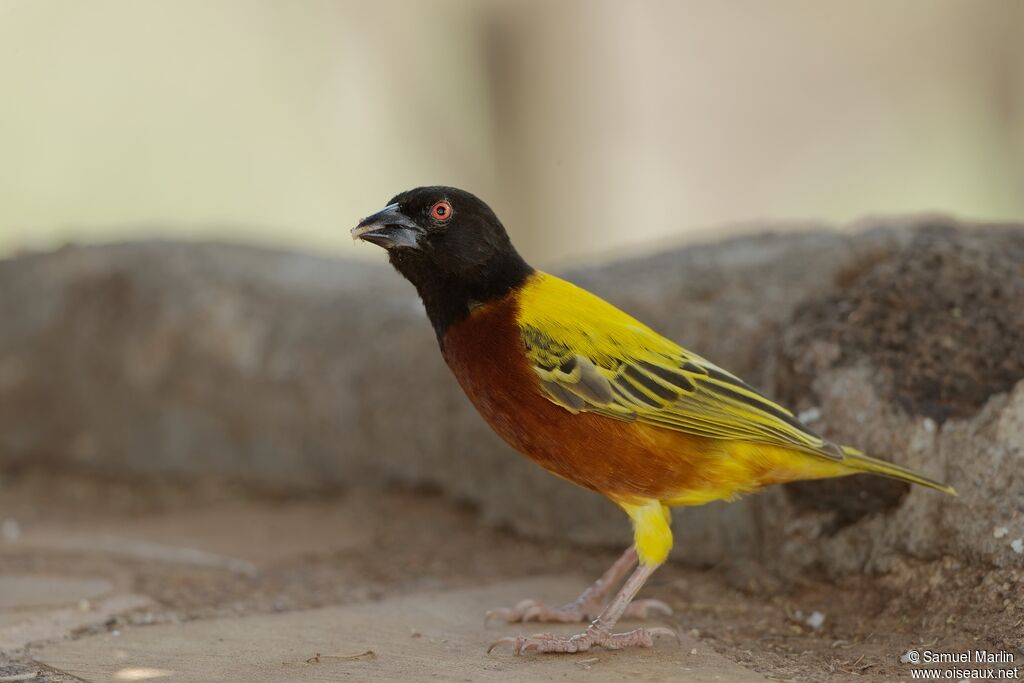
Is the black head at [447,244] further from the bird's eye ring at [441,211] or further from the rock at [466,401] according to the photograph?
the rock at [466,401]

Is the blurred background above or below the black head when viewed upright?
above

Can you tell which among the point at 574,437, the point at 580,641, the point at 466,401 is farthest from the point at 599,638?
the point at 466,401

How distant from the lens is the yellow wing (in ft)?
12.5

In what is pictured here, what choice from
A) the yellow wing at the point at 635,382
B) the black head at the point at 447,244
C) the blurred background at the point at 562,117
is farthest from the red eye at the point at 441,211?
the blurred background at the point at 562,117

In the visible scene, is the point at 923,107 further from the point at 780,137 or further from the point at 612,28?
the point at 612,28

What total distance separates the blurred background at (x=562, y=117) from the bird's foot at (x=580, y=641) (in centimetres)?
968

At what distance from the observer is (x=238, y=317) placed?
6594mm

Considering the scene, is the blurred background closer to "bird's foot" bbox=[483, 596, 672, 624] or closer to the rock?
the rock

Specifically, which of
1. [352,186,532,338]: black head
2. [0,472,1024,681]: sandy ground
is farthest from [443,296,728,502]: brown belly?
[0,472,1024,681]: sandy ground

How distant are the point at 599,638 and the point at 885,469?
110 cm

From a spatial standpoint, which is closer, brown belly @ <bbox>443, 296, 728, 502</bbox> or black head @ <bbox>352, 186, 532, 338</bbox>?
brown belly @ <bbox>443, 296, 728, 502</bbox>

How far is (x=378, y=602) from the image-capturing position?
14.5 ft

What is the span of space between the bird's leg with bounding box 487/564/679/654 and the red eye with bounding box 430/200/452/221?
1.44 metres

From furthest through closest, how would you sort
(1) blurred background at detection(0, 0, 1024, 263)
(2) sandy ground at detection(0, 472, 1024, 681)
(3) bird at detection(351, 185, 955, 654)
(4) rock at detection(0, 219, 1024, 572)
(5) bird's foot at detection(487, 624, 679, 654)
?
(1) blurred background at detection(0, 0, 1024, 263), (4) rock at detection(0, 219, 1024, 572), (3) bird at detection(351, 185, 955, 654), (5) bird's foot at detection(487, 624, 679, 654), (2) sandy ground at detection(0, 472, 1024, 681)
